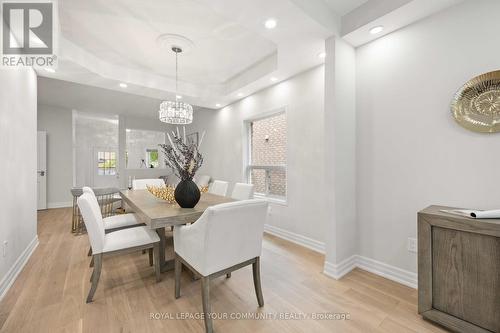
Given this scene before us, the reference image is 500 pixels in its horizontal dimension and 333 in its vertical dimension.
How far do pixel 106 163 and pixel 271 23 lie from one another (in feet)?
26.4

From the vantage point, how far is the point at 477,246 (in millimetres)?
1322

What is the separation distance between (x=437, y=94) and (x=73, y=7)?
3.54 m

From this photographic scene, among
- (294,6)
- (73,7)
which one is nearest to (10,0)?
(73,7)

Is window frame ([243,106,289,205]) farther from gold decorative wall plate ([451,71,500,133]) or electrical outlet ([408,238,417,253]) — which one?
gold decorative wall plate ([451,71,500,133])

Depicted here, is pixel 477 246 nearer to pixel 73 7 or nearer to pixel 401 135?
pixel 401 135

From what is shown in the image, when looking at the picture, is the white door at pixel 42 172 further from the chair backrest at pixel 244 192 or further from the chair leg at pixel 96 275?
the chair backrest at pixel 244 192

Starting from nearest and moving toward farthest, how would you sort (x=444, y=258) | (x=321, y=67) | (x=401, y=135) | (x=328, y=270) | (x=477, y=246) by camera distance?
(x=477, y=246)
(x=444, y=258)
(x=401, y=135)
(x=328, y=270)
(x=321, y=67)

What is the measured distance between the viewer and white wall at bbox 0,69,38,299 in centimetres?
187

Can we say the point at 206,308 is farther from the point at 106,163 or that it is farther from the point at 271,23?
the point at 106,163

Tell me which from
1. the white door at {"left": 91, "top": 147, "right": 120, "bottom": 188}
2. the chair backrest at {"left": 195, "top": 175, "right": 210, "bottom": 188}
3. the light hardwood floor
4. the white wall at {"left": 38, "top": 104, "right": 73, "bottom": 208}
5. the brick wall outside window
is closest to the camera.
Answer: the light hardwood floor

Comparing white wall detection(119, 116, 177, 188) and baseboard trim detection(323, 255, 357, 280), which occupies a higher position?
white wall detection(119, 116, 177, 188)

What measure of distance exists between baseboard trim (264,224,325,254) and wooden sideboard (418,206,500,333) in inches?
50.0

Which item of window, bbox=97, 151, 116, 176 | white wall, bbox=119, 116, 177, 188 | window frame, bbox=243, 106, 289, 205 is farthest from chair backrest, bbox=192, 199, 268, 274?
window, bbox=97, 151, 116, 176

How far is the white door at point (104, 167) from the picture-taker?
24.4ft
